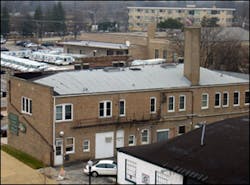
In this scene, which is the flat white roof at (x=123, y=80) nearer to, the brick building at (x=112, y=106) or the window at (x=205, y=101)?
the brick building at (x=112, y=106)

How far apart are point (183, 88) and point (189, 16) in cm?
10579

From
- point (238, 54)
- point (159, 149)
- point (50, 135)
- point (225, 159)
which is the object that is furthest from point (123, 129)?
point (238, 54)

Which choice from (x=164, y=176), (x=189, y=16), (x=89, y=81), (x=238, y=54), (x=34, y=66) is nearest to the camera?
(x=164, y=176)

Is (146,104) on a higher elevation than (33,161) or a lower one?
higher

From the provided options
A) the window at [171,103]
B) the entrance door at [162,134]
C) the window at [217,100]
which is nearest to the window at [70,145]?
the entrance door at [162,134]

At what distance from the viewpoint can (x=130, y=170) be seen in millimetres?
24719

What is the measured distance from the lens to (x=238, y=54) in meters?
63.3

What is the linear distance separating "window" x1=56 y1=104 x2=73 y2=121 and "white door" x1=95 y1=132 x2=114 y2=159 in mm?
1813

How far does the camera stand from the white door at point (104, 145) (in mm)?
31578

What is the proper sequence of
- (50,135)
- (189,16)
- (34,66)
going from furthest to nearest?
(189,16) < (34,66) < (50,135)

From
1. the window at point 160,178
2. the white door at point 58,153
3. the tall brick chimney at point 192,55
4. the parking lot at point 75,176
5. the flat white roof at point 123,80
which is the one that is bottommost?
the parking lot at point 75,176

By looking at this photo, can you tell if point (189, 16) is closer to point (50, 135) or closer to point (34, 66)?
point (34, 66)

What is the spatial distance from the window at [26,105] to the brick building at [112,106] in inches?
2.0

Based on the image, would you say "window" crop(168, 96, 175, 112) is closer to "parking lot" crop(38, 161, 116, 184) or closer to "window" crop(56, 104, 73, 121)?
"window" crop(56, 104, 73, 121)
